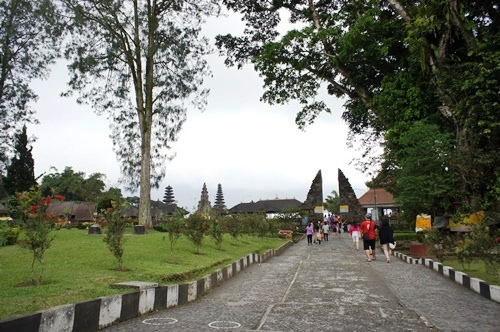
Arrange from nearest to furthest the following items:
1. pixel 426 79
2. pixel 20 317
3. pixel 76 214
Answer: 1. pixel 20 317
2. pixel 426 79
3. pixel 76 214

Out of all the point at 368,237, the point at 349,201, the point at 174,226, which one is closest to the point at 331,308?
the point at 174,226

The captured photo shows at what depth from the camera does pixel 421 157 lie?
14.9 metres

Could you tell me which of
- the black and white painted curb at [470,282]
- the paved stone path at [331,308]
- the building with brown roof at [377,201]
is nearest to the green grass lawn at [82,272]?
the paved stone path at [331,308]

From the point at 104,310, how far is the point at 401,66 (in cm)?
1885

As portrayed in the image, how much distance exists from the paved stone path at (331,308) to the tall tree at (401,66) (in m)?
8.37

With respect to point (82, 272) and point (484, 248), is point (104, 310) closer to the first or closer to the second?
point (82, 272)

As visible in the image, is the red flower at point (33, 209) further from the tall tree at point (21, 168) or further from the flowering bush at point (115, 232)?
the tall tree at point (21, 168)

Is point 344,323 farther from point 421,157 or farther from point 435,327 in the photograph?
point 421,157

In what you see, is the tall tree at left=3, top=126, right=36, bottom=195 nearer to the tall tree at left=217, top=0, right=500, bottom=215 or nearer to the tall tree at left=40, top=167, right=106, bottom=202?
the tall tree at left=40, top=167, right=106, bottom=202

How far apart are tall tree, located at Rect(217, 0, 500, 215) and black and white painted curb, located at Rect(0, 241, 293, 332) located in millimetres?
11807

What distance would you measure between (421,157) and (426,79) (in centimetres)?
504

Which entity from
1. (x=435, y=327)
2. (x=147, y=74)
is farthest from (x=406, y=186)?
(x=147, y=74)

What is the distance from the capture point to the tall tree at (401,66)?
1480 cm

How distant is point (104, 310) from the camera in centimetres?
449
